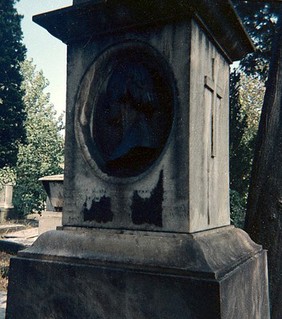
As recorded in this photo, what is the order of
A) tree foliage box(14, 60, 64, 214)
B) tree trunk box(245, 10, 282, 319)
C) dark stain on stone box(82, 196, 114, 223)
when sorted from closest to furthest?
dark stain on stone box(82, 196, 114, 223)
tree trunk box(245, 10, 282, 319)
tree foliage box(14, 60, 64, 214)

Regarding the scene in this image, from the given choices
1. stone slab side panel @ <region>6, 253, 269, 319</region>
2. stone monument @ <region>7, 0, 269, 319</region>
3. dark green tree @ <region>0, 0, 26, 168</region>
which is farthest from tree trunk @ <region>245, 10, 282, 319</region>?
dark green tree @ <region>0, 0, 26, 168</region>

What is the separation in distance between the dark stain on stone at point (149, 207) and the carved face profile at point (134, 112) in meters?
0.23

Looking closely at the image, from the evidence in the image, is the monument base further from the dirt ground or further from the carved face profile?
the dirt ground

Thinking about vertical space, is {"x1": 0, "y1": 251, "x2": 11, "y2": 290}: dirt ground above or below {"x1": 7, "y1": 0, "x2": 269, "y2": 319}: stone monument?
below

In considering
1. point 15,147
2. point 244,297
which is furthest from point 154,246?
point 15,147

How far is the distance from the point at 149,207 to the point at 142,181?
0.20 m

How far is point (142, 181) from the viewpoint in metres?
2.70

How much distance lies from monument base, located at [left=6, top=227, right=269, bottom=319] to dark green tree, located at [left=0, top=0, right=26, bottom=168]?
543 inches

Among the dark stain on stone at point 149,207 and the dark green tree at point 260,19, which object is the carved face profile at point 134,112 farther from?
the dark green tree at point 260,19

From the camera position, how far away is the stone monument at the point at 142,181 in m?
2.38

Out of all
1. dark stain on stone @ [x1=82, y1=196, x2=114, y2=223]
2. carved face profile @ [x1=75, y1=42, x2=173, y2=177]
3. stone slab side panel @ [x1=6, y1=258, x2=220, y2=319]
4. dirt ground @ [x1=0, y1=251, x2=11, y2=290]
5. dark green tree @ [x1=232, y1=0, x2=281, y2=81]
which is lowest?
dirt ground @ [x1=0, y1=251, x2=11, y2=290]

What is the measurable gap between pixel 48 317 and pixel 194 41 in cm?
235

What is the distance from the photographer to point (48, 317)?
106 inches

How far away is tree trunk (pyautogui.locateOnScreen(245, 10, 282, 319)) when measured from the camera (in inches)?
174
